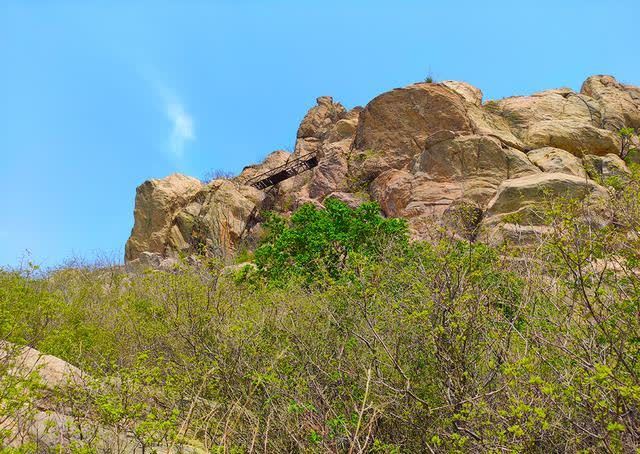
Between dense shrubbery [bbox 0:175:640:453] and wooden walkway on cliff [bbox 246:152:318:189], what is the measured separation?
24.3 meters

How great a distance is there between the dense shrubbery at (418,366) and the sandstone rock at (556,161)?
16.0 metres

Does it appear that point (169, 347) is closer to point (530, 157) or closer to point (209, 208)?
point (530, 157)

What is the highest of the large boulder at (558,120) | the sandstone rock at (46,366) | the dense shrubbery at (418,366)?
the large boulder at (558,120)

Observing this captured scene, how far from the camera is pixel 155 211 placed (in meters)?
31.0

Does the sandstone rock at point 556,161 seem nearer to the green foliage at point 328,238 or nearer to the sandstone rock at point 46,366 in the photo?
the green foliage at point 328,238

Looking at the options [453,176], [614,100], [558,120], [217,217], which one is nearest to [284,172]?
[217,217]


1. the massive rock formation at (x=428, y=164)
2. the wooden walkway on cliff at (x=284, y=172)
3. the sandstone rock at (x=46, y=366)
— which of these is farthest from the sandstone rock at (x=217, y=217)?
the sandstone rock at (x=46, y=366)

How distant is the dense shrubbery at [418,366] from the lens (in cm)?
416

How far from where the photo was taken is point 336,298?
7945 mm

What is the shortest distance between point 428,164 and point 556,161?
198 inches

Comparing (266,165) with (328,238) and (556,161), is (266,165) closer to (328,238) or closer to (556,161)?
(556,161)

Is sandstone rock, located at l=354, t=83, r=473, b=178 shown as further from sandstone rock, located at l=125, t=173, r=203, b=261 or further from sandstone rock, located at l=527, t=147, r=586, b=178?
sandstone rock, located at l=125, t=173, r=203, b=261

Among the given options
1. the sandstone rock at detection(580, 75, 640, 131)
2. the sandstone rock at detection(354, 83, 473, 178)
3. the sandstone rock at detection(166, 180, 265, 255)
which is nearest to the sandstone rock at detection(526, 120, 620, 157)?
the sandstone rock at detection(580, 75, 640, 131)

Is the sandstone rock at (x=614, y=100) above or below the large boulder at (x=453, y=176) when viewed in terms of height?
above
